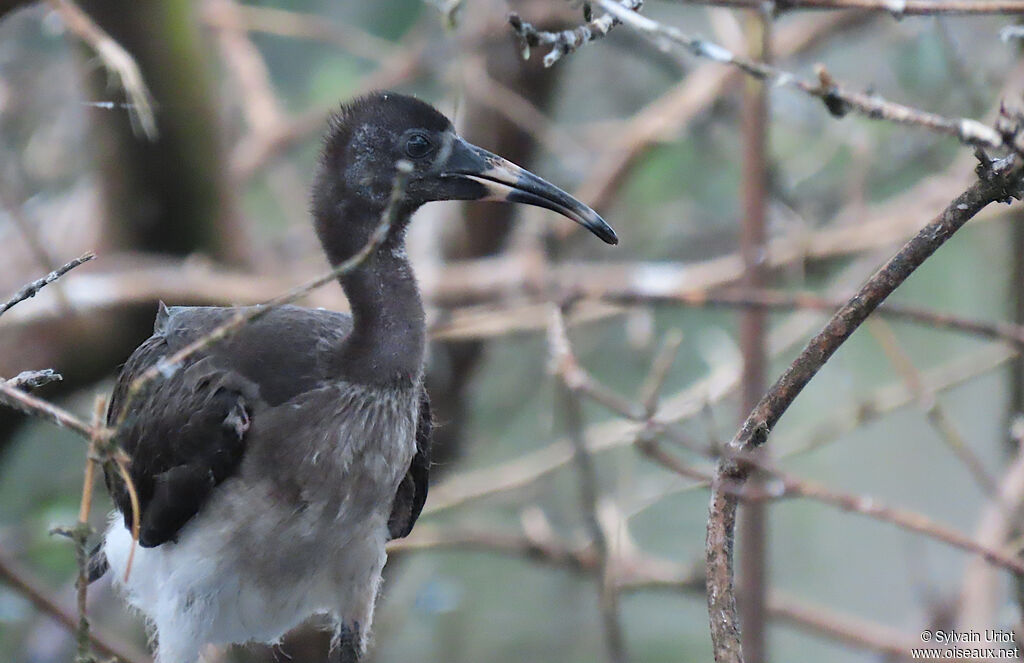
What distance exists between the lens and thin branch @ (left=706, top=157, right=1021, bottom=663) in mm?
823

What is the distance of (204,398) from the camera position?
1.40 metres

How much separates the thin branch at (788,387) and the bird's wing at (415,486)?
0.74m

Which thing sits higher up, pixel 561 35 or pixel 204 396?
pixel 561 35

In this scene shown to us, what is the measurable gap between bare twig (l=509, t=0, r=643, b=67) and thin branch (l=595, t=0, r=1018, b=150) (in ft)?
0.10

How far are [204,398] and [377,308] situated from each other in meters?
0.25

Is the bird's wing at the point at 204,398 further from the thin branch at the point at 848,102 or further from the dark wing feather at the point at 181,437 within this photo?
the thin branch at the point at 848,102

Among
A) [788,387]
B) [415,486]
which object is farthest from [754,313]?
[788,387]

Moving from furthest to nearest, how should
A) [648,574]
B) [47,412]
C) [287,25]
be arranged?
[287,25]
[648,574]
[47,412]

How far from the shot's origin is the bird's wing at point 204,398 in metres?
1.40

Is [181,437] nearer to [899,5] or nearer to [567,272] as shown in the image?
[899,5]

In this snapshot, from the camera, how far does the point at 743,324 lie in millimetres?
2338

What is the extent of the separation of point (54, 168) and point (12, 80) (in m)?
0.36

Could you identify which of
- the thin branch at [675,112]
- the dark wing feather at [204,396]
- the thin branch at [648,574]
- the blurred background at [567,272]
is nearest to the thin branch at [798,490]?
the blurred background at [567,272]

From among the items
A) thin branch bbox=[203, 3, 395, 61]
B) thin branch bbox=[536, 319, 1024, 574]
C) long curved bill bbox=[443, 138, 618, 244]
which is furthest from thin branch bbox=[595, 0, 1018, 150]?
thin branch bbox=[203, 3, 395, 61]
